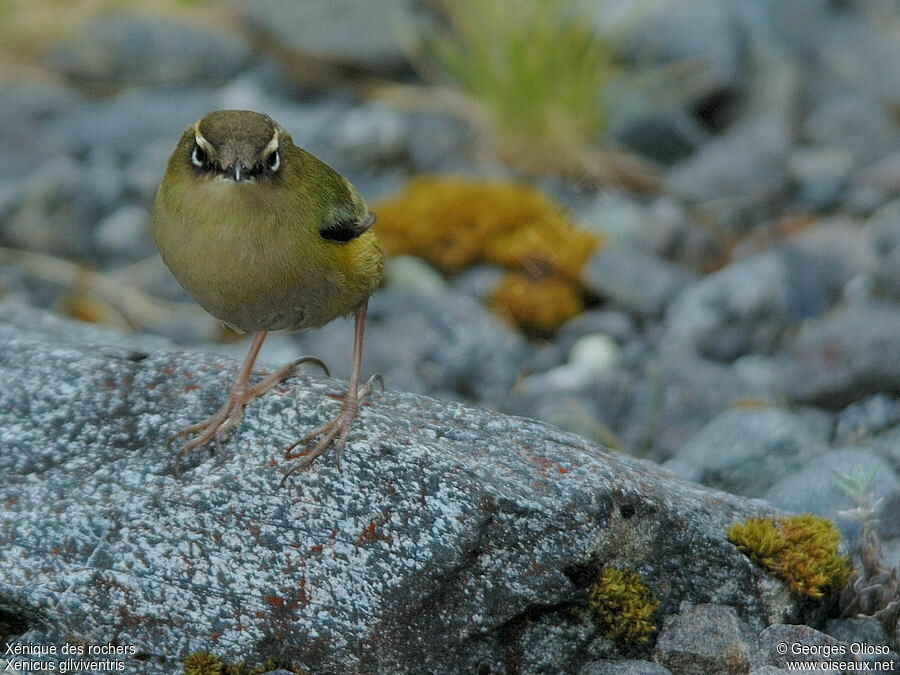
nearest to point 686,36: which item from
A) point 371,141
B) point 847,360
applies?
point 371,141

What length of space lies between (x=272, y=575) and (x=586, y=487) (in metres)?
1.32

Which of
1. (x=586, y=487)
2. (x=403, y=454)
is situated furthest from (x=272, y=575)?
(x=586, y=487)

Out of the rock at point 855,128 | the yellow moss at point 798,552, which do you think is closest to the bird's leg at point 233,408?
the yellow moss at point 798,552

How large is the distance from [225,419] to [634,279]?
5366 millimetres

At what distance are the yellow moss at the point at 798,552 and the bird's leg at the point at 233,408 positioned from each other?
2181 mm

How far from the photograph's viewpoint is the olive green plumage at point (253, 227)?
4582 millimetres

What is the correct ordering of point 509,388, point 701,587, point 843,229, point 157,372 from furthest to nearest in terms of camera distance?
point 843,229 → point 509,388 → point 157,372 → point 701,587

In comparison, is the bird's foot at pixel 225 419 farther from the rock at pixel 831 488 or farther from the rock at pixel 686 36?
the rock at pixel 686 36

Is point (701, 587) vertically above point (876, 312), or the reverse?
point (876, 312)

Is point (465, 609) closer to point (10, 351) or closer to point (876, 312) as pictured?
point (10, 351)

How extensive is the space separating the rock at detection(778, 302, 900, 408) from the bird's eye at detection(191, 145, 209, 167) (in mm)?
4871

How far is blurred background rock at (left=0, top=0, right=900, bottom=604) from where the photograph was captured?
323 inches

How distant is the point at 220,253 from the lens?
4680 millimetres

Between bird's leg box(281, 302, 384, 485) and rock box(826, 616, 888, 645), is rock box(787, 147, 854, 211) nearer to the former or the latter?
rock box(826, 616, 888, 645)
